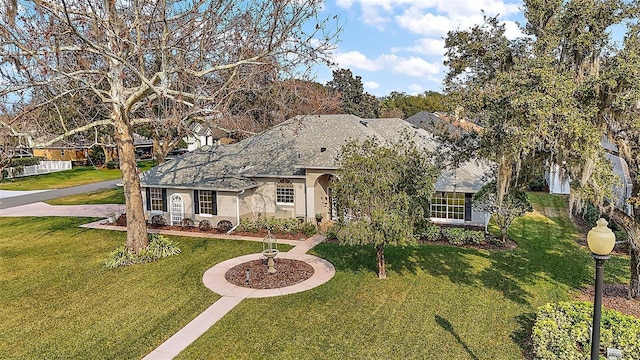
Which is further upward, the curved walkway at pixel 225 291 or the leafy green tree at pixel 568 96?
the leafy green tree at pixel 568 96

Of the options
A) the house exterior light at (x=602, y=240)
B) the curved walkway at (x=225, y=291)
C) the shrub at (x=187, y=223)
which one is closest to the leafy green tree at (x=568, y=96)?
the house exterior light at (x=602, y=240)

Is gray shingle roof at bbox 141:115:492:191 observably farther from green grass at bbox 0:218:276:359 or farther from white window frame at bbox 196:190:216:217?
green grass at bbox 0:218:276:359

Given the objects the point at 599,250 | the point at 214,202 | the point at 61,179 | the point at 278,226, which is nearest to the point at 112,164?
the point at 61,179

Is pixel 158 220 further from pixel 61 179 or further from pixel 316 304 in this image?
pixel 61 179

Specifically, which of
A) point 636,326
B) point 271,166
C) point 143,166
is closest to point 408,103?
point 143,166

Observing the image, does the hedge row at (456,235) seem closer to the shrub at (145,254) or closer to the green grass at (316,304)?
the green grass at (316,304)
